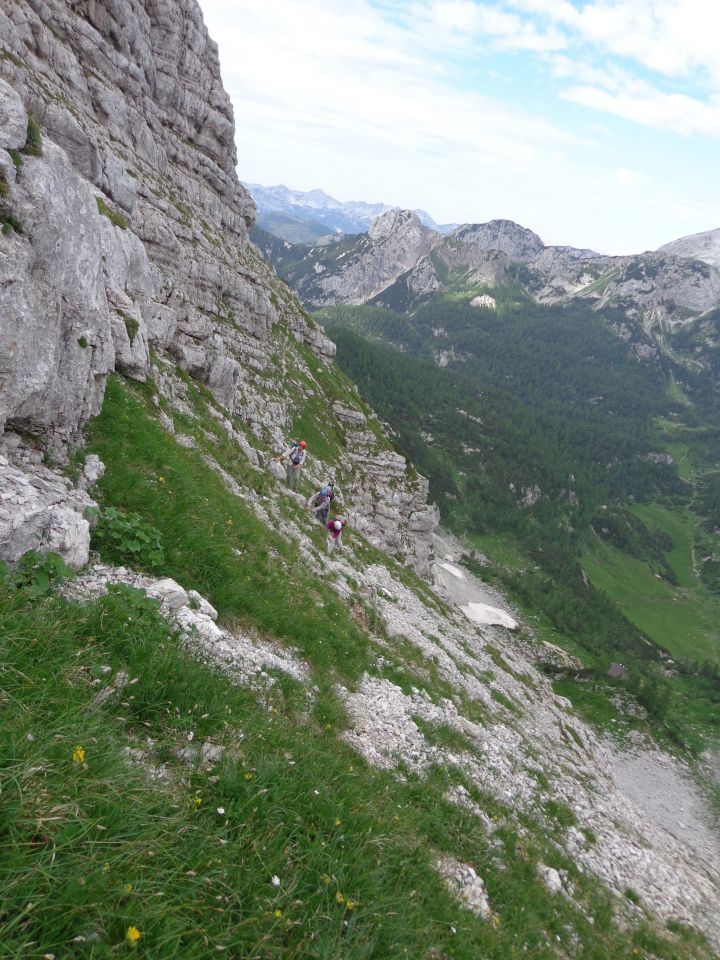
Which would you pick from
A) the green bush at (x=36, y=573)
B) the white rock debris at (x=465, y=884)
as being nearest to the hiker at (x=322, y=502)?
the white rock debris at (x=465, y=884)

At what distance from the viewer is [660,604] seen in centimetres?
17475

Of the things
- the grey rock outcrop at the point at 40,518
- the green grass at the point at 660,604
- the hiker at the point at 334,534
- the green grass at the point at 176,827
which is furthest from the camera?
the green grass at the point at 660,604

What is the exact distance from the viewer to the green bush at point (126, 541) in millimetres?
10836

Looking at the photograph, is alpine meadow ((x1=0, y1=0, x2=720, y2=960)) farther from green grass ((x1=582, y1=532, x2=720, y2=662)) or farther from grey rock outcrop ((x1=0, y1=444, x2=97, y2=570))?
green grass ((x1=582, y1=532, x2=720, y2=662))

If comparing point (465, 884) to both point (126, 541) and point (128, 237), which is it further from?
point (128, 237)

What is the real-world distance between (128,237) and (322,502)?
22.9 meters

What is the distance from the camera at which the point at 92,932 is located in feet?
11.0

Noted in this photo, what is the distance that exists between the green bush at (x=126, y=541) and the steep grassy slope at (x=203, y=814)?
16 cm

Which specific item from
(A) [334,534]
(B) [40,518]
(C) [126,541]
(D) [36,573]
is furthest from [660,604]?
(D) [36,573]

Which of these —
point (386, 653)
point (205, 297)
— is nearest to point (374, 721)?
point (386, 653)

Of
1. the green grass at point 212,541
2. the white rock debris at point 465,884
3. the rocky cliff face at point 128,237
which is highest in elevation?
the rocky cliff face at point 128,237

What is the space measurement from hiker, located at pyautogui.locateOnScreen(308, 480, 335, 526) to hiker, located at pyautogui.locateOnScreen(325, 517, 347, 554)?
31.1 inches

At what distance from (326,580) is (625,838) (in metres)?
18.3

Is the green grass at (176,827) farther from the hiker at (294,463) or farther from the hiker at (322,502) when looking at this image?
the hiker at (294,463)
